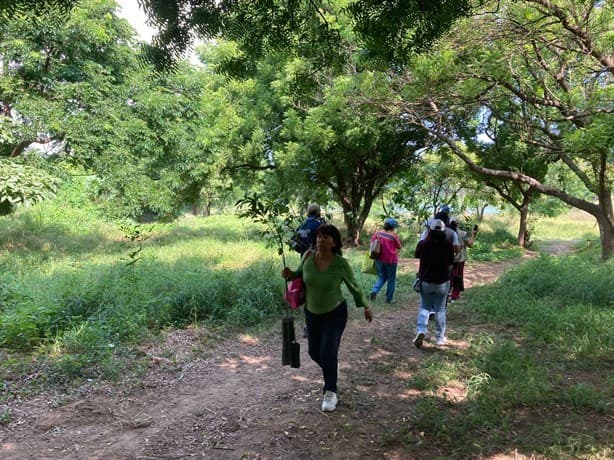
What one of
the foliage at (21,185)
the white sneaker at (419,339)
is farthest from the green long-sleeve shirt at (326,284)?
the foliage at (21,185)

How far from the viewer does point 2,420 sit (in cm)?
392

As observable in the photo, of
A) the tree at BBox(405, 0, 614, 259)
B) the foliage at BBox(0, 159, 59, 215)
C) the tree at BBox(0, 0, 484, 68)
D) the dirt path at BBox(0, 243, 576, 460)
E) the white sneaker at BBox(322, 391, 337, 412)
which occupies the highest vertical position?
the tree at BBox(405, 0, 614, 259)

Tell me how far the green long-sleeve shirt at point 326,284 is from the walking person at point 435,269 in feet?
5.82

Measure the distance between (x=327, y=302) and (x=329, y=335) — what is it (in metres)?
0.31

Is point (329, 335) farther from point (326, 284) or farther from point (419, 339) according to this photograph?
point (419, 339)

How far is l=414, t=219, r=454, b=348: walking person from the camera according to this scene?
561 centimetres

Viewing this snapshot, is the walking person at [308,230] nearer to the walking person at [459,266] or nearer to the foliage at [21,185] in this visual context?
the walking person at [459,266]

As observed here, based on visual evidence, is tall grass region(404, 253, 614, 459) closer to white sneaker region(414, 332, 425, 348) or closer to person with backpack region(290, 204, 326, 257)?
white sneaker region(414, 332, 425, 348)

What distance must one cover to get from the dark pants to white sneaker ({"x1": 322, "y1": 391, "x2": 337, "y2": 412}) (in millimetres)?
39

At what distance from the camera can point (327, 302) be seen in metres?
4.08

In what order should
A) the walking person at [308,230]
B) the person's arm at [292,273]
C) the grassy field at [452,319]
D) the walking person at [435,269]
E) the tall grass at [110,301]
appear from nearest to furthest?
1. the grassy field at [452,319]
2. the person's arm at [292,273]
3. the tall grass at [110,301]
4. the walking person at [435,269]
5. the walking person at [308,230]

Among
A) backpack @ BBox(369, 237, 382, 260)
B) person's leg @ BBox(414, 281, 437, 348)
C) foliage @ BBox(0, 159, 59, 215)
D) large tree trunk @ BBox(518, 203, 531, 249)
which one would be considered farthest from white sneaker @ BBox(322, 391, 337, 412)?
large tree trunk @ BBox(518, 203, 531, 249)

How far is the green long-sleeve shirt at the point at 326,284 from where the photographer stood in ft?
13.4

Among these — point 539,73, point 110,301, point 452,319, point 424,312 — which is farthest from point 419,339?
point 539,73
